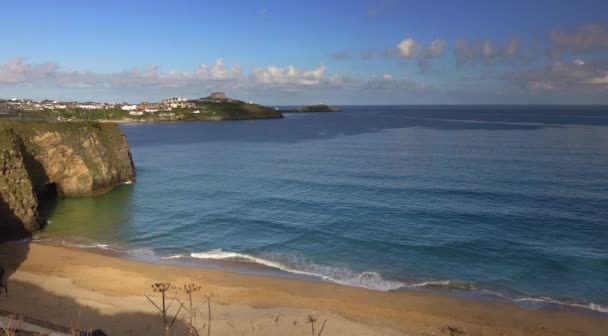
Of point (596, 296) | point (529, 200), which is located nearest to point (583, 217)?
point (529, 200)

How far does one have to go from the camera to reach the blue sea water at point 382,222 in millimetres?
26062

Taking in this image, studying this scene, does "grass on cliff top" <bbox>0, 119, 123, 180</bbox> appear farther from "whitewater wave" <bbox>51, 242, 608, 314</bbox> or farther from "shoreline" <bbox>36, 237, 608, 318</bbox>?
"whitewater wave" <bbox>51, 242, 608, 314</bbox>

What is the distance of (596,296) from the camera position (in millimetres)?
22859

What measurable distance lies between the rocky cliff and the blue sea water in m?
1.90

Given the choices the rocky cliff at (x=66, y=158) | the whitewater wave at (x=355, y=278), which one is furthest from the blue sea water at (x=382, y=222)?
the rocky cliff at (x=66, y=158)

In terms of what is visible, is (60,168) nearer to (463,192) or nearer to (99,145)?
(99,145)

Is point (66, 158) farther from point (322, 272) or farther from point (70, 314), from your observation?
point (322, 272)

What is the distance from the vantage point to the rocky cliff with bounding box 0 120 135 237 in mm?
39781

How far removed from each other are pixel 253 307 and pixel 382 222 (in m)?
16.4

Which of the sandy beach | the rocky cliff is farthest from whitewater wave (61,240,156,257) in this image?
the rocky cliff

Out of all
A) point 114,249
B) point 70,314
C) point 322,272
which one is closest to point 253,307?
point 322,272

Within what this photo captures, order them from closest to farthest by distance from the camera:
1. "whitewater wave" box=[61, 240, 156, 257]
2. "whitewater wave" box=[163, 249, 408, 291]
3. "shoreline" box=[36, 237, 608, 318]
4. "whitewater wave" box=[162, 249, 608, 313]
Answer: "shoreline" box=[36, 237, 608, 318] < "whitewater wave" box=[162, 249, 608, 313] < "whitewater wave" box=[163, 249, 408, 291] < "whitewater wave" box=[61, 240, 156, 257]

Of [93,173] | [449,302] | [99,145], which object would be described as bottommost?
[449,302]

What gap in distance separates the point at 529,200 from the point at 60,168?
4745cm
